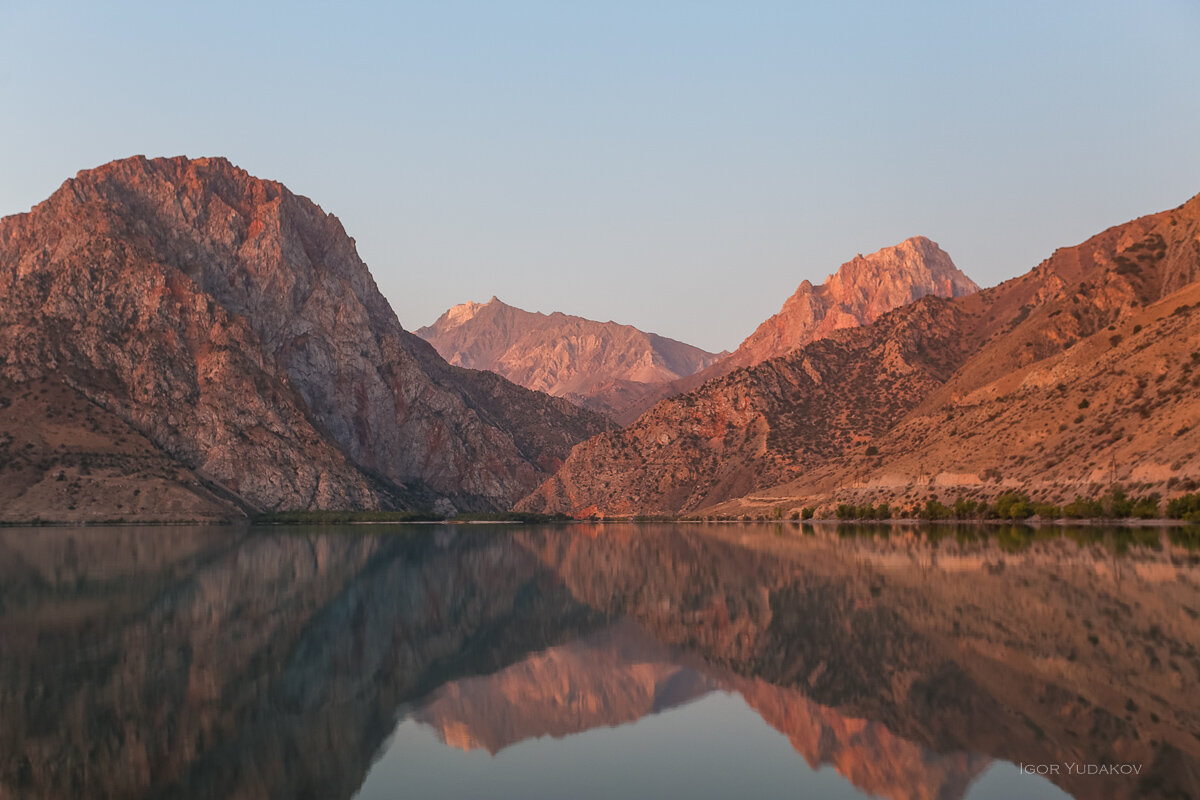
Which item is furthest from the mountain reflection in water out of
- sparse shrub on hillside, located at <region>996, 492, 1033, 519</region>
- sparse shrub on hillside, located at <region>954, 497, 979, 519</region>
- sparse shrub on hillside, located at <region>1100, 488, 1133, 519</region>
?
sparse shrub on hillside, located at <region>954, 497, 979, 519</region>

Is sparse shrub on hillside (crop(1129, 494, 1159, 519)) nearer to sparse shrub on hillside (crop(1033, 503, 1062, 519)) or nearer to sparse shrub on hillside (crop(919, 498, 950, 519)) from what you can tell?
sparse shrub on hillside (crop(1033, 503, 1062, 519))

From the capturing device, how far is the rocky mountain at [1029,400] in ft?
326

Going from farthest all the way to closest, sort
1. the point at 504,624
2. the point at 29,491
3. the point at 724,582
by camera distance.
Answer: the point at 29,491 → the point at 724,582 → the point at 504,624

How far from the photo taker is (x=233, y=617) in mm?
40625

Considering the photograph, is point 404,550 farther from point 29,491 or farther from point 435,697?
point 29,491

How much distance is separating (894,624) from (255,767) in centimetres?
2143

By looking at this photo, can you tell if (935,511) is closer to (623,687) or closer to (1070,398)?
(1070,398)

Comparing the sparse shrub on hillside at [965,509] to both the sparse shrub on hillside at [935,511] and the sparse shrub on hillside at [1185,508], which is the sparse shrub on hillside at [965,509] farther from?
the sparse shrub on hillside at [1185,508]

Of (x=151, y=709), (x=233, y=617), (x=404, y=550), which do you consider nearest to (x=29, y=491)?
(x=404, y=550)

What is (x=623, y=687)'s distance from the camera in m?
26.9

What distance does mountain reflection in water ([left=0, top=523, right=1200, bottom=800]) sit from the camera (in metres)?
17.9

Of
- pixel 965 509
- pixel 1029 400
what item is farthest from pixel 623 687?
pixel 1029 400

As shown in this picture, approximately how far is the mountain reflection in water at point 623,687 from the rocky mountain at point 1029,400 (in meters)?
51.2

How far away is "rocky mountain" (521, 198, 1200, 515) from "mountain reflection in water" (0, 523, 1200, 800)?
51.2m
